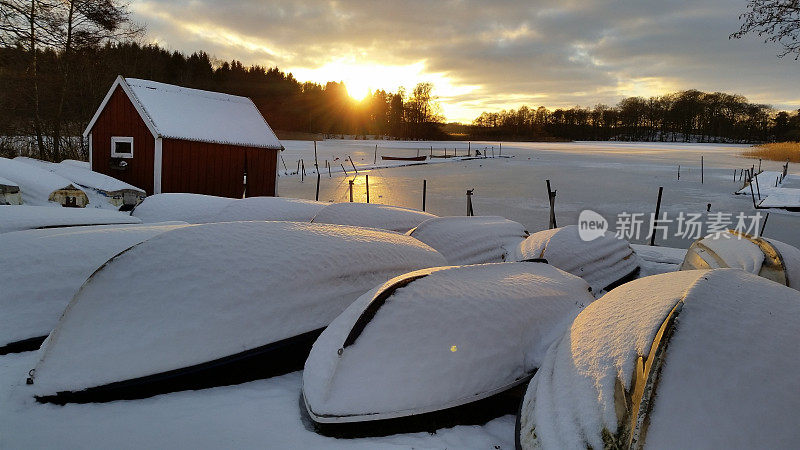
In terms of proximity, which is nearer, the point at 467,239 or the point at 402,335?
the point at 402,335

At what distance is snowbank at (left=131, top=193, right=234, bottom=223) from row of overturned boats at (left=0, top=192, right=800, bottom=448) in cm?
299

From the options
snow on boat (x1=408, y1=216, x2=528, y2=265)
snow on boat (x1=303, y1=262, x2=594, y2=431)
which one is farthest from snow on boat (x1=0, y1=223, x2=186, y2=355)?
snow on boat (x1=408, y1=216, x2=528, y2=265)

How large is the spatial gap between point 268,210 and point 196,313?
361 cm

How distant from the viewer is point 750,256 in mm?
4805

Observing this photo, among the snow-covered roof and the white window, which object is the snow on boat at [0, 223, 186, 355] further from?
the white window

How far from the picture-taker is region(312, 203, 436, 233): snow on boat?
6.12 m

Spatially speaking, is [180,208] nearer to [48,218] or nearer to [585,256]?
[48,218]

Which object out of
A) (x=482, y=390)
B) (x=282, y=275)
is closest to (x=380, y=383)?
(x=482, y=390)

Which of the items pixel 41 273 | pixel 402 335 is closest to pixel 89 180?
pixel 41 273

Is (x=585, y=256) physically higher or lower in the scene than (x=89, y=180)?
lower

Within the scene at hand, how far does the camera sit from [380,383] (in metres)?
2.41

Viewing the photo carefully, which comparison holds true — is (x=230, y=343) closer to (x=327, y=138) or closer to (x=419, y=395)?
(x=419, y=395)

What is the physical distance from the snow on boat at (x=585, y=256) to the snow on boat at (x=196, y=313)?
2622 mm

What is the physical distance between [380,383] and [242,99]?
15799 mm
